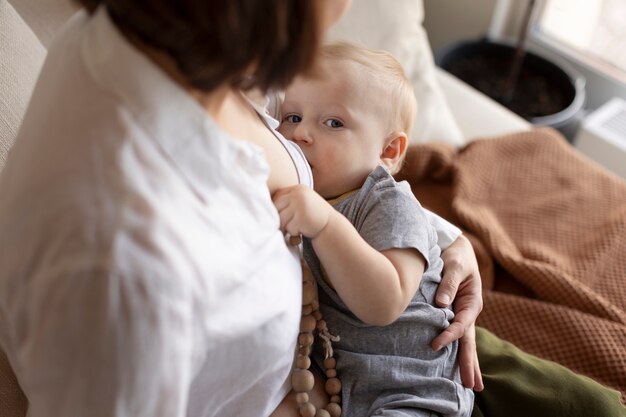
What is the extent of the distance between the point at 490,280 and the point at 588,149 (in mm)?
991

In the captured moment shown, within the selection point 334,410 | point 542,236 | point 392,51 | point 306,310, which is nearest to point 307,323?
point 306,310

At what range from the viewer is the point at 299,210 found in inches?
28.1

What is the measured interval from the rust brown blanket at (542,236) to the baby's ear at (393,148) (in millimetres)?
321

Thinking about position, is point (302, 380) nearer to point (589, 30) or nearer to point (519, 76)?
point (519, 76)

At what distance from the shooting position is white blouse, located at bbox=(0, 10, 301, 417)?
519 millimetres

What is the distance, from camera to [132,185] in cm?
52

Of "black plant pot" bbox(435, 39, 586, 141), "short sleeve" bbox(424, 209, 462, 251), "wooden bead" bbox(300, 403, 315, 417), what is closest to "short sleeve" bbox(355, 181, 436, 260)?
"short sleeve" bbox(424, 209, 462, 251)

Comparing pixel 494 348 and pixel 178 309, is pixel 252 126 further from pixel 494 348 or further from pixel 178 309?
pixel 494 348

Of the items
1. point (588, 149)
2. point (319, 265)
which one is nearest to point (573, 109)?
point (588, 149)

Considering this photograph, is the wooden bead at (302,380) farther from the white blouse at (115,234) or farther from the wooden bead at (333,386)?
A: the white blouse at (115,234)

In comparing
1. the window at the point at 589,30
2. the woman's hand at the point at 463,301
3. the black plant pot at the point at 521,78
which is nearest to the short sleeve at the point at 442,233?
the woman's hand at the point at 463,301

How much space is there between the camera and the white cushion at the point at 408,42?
4.88 ft

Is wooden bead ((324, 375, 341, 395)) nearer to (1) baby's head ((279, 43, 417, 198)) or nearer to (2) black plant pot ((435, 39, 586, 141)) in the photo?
(1) baby's head ((279, 43, 417, 198))

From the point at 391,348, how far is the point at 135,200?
17.9 inches
